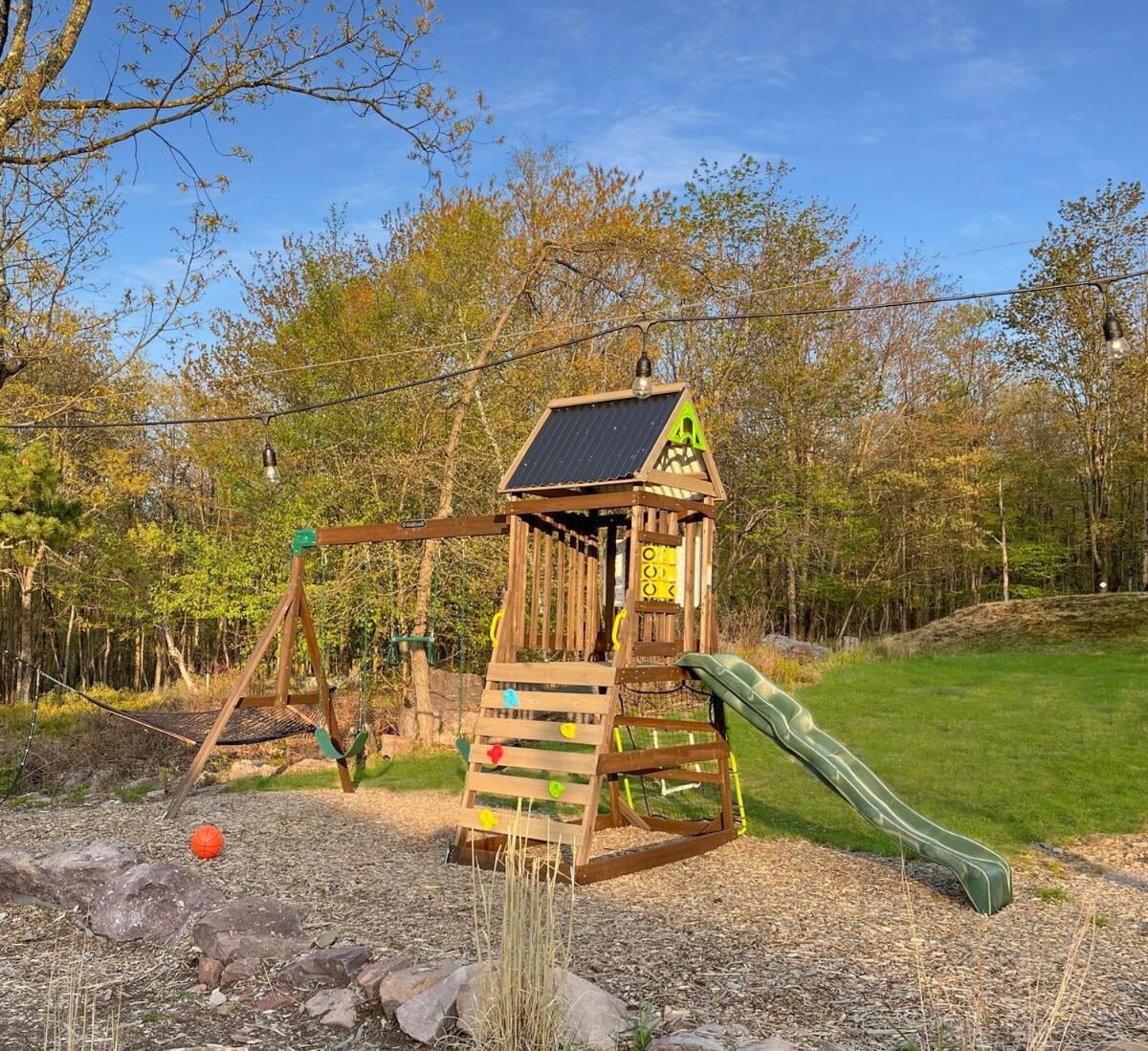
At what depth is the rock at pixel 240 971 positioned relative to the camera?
4215mm

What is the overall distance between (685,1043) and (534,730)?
323cm

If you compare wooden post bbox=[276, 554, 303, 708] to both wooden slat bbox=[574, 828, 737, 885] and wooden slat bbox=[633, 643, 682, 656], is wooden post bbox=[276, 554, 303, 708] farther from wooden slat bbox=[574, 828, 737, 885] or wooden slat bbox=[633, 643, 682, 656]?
wooden slat bbox=[574, 828, 737, 885]

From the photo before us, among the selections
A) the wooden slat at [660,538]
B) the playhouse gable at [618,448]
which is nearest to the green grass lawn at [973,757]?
the wooden slat at [660,538]

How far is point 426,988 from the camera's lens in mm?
3627

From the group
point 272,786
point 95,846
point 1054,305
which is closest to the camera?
point 95,846

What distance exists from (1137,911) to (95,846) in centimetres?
565

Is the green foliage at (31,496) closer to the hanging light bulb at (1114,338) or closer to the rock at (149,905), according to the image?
the rock at (149,905)

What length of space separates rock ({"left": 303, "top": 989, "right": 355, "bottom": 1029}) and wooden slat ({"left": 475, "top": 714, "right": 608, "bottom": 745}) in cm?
217

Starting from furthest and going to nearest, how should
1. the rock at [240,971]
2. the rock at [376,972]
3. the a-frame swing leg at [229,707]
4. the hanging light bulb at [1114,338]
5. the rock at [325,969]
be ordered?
the a-frame swing leg at [229,707], the hanging light bulb at [1114,338], the rock at [240,971], the rock at [325,969], the rock at [376,972]

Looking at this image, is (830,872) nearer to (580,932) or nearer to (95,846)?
(580,932)

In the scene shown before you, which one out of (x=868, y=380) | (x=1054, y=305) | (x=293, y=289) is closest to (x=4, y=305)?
(x=293, y=289)

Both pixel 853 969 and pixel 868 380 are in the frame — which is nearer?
pixel 853 969

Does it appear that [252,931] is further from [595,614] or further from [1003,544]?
[1003,544]

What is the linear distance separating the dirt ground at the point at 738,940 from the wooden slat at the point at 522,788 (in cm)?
51
